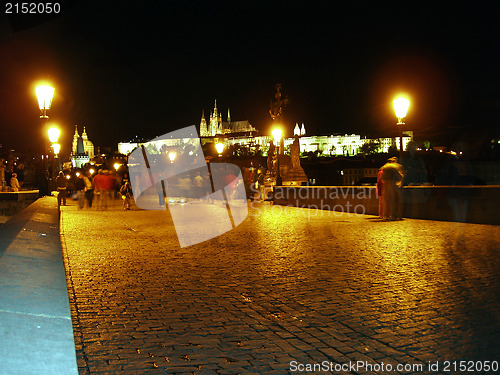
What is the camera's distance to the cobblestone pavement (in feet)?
12.6

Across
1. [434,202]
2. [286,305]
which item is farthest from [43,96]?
[286,305]

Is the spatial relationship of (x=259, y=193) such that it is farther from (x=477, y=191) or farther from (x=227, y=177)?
(x=477, y=191)

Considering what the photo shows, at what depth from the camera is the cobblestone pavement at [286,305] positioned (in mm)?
3844

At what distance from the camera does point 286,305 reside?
5.45 m

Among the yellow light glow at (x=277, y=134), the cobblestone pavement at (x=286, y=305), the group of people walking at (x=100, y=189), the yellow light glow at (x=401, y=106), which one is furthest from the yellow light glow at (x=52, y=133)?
the yellow light glow at (x=401, y=106)

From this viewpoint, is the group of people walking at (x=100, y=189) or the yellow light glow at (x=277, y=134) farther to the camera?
the yellow light glow at (x=277, y=134)

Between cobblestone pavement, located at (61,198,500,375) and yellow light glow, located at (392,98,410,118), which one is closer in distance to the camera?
cobblestone pavement, located at (61,198,500,375)

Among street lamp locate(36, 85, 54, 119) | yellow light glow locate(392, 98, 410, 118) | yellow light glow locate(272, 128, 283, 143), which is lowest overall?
yellow light glow locate(272, 128, 283, 143)

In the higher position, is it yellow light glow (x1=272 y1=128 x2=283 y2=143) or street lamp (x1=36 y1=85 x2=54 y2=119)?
street lamp (x1=36 y1=85 x2=54 y2=119)

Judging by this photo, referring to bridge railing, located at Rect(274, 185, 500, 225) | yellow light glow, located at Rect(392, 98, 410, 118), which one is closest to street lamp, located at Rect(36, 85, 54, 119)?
yellow light glow, located at Rect(392, 98, 410, 118)

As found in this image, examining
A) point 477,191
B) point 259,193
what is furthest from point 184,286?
point 259,193

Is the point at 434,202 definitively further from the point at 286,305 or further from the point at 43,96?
the point at 43,96

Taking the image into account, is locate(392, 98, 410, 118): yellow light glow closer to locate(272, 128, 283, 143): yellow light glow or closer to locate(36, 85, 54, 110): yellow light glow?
locate(36, 85, 54, 110): yellow light glow

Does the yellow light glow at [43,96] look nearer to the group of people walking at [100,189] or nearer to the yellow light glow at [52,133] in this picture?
the yellow light glow at [52,133]
